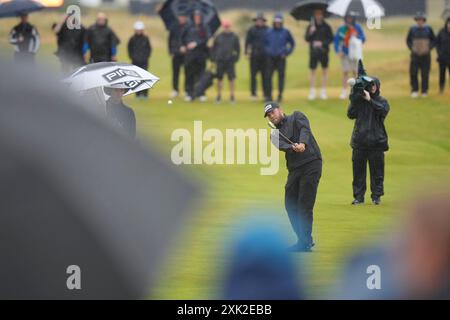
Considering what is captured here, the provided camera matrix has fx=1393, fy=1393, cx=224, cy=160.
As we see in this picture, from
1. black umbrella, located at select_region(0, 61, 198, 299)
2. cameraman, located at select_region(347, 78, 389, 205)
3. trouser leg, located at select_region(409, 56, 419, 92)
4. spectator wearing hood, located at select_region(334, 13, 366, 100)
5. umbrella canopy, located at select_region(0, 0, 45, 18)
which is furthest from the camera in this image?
trouser leg, located at select_region(409, 56, 419, 92)

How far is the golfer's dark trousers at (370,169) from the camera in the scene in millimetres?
18875

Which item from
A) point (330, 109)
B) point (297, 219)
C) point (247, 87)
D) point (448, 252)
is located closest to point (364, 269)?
point (297, 219)

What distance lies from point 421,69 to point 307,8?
319cm

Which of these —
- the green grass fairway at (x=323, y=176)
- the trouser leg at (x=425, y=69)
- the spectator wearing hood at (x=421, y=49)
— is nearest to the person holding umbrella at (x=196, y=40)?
the green grass fairway at (x=323, y=176)

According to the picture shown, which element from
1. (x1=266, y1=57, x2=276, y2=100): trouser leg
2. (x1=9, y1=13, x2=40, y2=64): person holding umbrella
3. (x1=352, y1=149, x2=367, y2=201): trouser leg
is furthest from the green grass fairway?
(x1=9, y1=13, x2=40, y2=64): person holding umbrella

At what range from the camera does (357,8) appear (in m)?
30.3

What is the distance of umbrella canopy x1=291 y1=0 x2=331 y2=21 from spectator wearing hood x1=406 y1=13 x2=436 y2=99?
6.98ft

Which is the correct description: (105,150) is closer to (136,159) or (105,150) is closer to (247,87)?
(136,159)

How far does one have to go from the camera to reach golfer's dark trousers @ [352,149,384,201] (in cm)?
1888

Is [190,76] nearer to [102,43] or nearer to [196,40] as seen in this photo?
[196,40]

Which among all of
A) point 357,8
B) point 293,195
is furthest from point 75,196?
point 357,8

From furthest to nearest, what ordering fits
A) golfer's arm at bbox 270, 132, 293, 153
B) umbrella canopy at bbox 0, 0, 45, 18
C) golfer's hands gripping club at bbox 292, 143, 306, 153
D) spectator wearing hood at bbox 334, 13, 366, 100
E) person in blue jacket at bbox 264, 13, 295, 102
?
person in blue jacket at bbox 264, 13, 295, 102 → spectator wearing hood at bbox 334, 13, 366, 100 → umbrella canopy at bbox 0, 0, 45, 18 → golfer's arm at bbox 270, 132, 293, 153 → golfer's hands gripping club at bbox 292, 143, 306, 153

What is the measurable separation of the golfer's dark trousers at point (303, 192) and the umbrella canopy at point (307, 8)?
19277 mm

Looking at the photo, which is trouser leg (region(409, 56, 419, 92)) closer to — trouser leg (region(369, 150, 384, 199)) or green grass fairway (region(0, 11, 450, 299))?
green grass fairway (region(0, 11, 450, 299))
